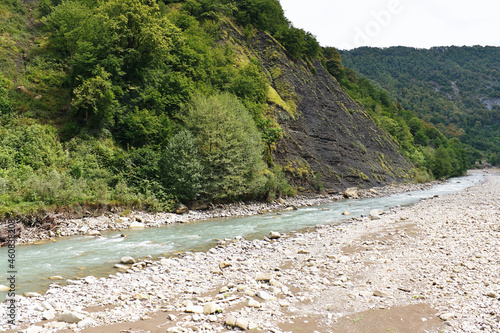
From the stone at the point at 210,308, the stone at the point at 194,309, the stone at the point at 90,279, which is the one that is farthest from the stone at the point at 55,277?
the stone at the point at 210,308

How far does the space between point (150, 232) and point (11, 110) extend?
1640cm

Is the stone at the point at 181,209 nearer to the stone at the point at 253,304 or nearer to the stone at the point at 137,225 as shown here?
the stone at the point at 137,225

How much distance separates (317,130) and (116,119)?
32775mm

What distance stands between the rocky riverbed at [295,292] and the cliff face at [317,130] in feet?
91.2

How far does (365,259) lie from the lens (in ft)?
37.5

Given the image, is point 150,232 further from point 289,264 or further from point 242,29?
point 242,29

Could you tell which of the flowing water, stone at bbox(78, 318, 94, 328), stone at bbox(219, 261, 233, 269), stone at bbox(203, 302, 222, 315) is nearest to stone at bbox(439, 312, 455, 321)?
stone at bbox(203, 302, 222, 315)

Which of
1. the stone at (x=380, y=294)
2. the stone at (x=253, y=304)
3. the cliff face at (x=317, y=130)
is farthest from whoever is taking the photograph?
the cliff face at (x=317, y=130)

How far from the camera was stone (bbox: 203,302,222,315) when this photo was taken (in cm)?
716

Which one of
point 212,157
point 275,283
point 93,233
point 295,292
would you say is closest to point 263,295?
point 275,283

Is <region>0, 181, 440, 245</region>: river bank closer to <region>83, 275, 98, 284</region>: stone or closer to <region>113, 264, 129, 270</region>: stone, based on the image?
<region>113, 264, 129, 270</region>: stone

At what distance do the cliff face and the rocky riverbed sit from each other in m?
27.8

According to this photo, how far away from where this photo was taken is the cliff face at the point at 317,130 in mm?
43250

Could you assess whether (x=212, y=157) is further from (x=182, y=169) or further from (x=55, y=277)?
(x=55, y=277)
